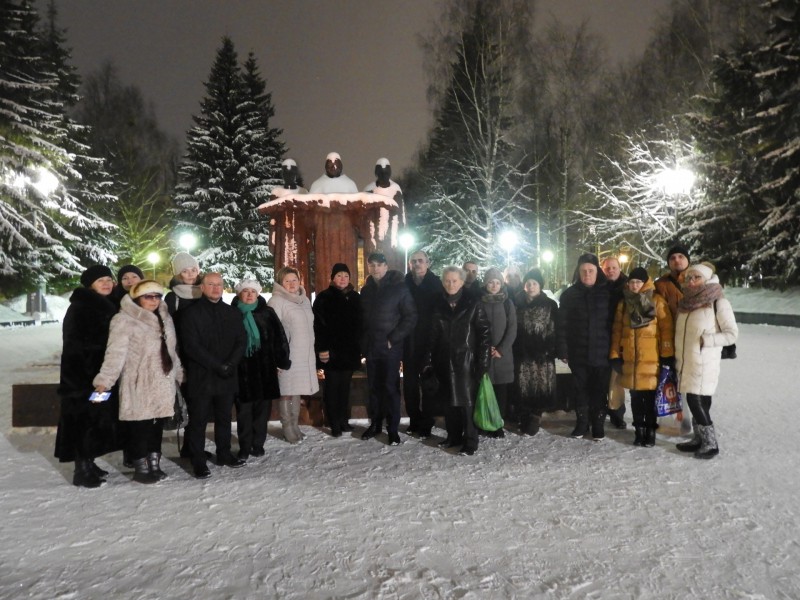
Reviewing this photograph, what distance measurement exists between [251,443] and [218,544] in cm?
178

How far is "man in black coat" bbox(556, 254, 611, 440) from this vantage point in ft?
17.9

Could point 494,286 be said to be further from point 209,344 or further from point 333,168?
point 333,168

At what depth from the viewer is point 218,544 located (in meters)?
3.30

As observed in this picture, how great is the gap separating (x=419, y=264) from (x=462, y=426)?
1.72 meters

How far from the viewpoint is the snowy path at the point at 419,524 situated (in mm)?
2883

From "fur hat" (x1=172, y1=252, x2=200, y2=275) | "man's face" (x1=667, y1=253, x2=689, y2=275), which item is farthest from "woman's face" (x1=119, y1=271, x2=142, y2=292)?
"man's face" (x1=667, y1=253, x2=689, y2=275)

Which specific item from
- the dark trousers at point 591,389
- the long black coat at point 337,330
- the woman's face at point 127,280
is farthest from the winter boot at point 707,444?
the woman's face at point 127,280

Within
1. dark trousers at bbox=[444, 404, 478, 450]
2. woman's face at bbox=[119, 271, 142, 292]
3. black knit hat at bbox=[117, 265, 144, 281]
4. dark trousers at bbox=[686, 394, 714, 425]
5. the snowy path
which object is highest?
black knit hat at bbox=[117, 265, 144, 281]

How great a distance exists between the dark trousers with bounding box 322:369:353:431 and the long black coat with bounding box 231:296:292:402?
61 centimetres

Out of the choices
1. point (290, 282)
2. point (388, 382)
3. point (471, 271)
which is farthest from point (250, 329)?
point (471, 271)

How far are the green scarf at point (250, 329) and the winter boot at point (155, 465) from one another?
106 centimetres

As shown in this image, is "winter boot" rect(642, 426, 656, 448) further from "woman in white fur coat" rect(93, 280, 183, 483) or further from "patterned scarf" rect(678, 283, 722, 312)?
"woman in white fur coat" rect(93, 280, 183, 483)

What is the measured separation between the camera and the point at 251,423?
198 inches

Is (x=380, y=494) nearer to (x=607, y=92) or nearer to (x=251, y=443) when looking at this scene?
(x=251, y=443)
